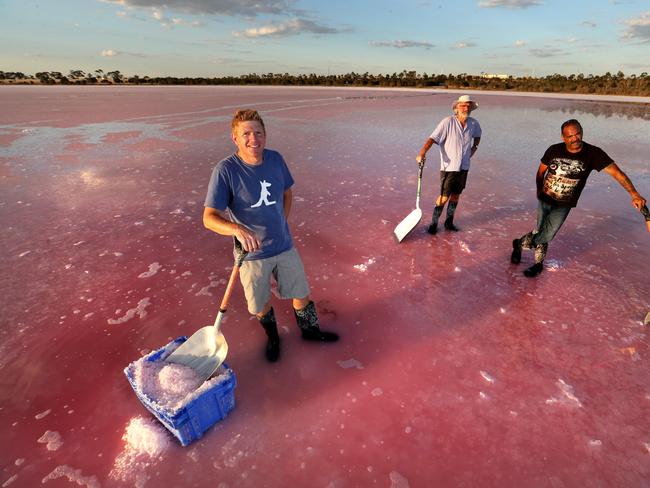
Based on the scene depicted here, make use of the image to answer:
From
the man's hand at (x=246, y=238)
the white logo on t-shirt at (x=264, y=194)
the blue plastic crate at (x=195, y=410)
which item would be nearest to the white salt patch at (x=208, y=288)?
the blue plastic crate at (x=195, y=410)

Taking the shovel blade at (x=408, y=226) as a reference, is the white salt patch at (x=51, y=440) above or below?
below

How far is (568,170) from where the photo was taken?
12.5ft

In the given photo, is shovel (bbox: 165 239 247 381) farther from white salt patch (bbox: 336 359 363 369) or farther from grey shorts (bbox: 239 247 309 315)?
white salt patch (bbox: 336 359 363 369)

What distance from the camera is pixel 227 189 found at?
97.0 inches

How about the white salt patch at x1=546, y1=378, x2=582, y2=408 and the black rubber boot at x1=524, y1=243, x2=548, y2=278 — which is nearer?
the white salt patch at x1=546, y1=378, x2=582, y2=408

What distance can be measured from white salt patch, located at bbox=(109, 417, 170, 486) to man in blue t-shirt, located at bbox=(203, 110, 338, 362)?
→ 1.03 m

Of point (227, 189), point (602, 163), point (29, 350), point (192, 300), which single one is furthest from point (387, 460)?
point (602, 163)

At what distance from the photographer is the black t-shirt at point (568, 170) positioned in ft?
12.1

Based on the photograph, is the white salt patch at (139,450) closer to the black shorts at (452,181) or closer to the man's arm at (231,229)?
the man's arm at (231,229)

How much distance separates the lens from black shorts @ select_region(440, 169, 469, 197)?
510 centimetres

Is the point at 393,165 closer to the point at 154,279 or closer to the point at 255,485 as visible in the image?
the point at 154,279

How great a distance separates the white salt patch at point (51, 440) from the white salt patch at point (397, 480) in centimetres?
233

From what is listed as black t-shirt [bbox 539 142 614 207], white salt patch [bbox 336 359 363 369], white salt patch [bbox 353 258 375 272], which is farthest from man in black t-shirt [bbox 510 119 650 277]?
white salt patch [bbox 336 359 363 369]

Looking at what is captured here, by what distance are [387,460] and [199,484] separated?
4.09 ft
